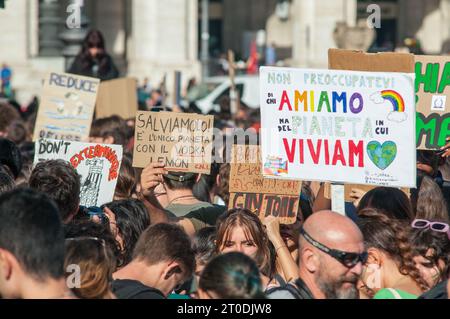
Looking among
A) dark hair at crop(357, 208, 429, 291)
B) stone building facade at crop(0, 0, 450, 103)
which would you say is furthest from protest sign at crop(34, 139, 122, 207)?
stone building facade at crop(0, 0, 450, 103)

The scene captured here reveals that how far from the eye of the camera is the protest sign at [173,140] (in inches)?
371

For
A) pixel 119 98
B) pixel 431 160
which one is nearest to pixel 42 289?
pixel 431 160

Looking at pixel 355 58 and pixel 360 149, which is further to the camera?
pixel 355 58

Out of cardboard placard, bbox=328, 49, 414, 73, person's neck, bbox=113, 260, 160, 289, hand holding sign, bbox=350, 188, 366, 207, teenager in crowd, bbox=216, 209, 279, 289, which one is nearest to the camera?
person's neck, bbox=113, 260, 160, 289

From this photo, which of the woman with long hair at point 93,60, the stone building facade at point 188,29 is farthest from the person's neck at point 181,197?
the stone building facade at point 188,29

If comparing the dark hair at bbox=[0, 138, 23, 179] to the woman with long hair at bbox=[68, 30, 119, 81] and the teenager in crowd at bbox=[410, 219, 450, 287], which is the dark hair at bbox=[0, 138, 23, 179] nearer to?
the teenager in crowd at bbox=[410, 219, 450, 287]

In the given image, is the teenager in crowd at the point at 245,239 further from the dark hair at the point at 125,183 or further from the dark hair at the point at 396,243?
the dark hair at the point at 125,183

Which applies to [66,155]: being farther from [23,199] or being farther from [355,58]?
[23,199]

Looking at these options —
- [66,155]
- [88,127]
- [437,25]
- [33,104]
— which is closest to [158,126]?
[66,155]

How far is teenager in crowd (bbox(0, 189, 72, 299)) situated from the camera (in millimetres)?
5051

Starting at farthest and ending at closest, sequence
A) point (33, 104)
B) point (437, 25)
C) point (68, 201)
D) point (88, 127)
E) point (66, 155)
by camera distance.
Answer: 1. point (437, 25)
2. point (33, 104)
3. point (88, 127)
4. point (66, 155)
5. point (68, 201)

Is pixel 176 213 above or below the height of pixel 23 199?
below

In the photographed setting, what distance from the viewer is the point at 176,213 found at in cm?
882

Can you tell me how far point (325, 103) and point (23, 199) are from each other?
2942 mm
